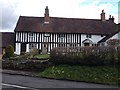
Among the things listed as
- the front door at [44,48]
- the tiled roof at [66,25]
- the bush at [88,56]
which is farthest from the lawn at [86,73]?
the tiled roof at [66,25]

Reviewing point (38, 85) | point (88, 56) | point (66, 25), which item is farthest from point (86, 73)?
point (66, 25)

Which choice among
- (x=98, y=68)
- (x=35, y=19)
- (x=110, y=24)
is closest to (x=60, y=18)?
(x=35, y=19)

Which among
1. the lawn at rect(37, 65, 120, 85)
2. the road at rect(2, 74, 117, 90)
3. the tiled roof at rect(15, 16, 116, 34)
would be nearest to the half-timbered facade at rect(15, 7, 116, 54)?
the tiled roof at rect(15, 16, 116, 34)

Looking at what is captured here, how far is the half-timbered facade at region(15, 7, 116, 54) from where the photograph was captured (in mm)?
49781

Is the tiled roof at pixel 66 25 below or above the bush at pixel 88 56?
above

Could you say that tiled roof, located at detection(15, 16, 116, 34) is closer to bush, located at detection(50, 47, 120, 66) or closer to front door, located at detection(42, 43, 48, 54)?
front door, located at detection(42, 43, 48, 54)

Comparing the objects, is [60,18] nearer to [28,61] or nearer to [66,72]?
[28,61]

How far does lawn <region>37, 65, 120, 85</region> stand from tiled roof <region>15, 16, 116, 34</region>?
104 ft

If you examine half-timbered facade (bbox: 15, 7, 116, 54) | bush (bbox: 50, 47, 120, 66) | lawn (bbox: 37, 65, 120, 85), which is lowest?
lawn (bbox: 37, 65, 120, 85)

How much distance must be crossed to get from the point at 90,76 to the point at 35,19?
39000mm

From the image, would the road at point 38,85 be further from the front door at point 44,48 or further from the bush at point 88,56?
the front door at point 44,48

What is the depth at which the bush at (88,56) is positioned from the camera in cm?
1898

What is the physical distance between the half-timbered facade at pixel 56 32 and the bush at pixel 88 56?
26.5 metres

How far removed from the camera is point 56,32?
2016 inches
